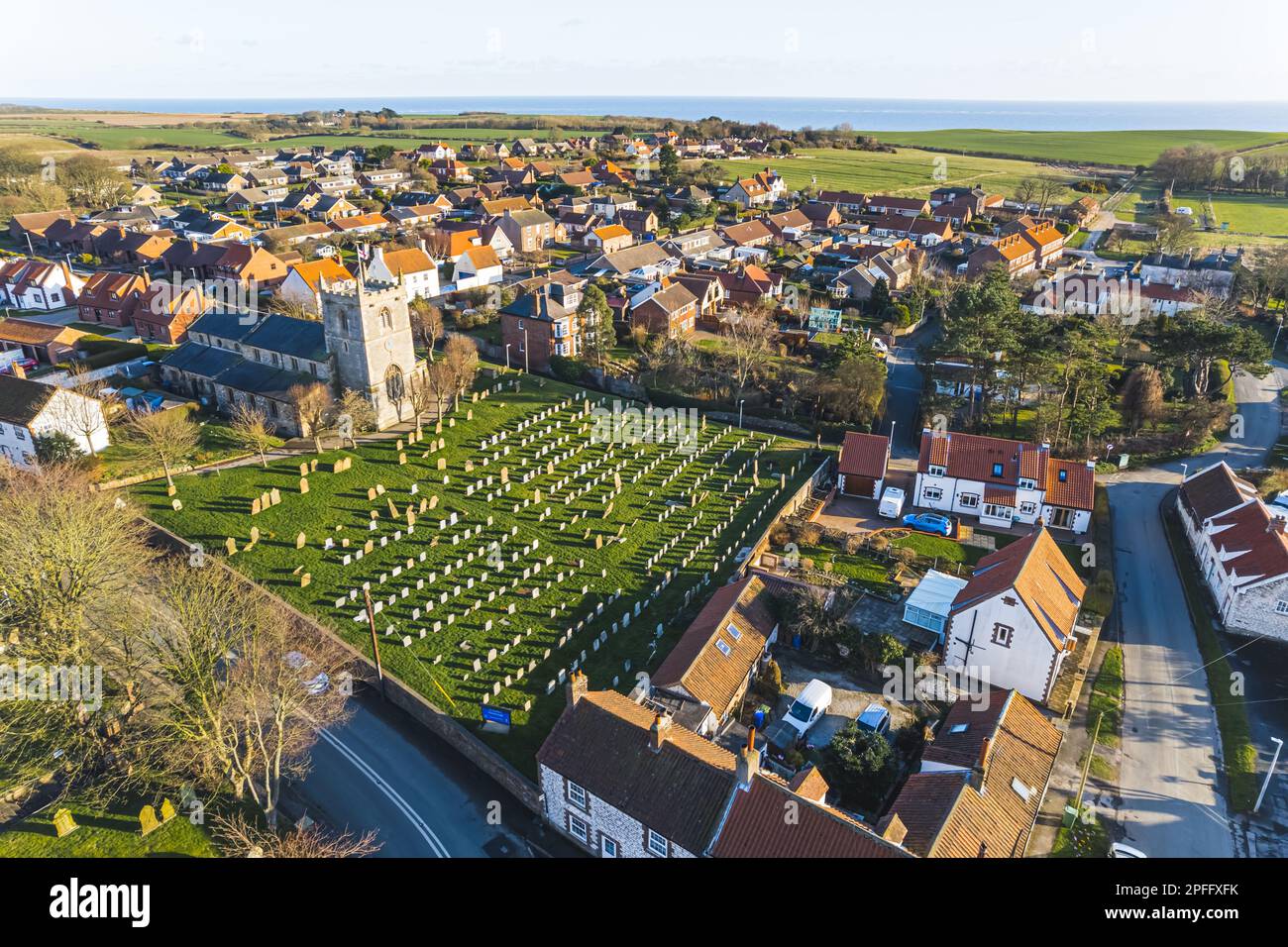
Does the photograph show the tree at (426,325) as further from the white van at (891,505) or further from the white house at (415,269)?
the white van at (891,505)

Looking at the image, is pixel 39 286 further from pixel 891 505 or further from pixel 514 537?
pixel 891 505

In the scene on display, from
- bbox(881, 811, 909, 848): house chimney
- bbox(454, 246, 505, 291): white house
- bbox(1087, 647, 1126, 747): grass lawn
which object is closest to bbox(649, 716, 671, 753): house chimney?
bbox(881, 811, 909, 848): house chimney

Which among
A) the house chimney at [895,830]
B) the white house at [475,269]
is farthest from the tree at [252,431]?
the house chimney at [895,830]

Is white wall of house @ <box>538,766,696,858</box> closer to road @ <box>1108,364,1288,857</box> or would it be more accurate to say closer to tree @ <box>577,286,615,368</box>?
road @ <box>1108,364,1288,857</box>

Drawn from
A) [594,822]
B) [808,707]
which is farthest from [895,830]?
[594,822]

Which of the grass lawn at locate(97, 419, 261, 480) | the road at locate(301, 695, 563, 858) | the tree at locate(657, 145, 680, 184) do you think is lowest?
the road at locate(301, 695, 563, 858)
